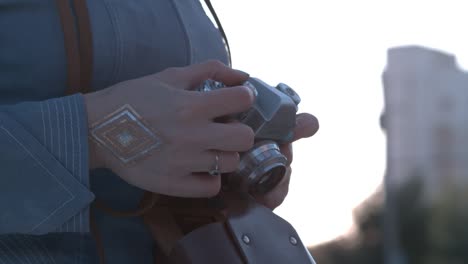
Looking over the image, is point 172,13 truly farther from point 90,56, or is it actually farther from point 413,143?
point 413,143

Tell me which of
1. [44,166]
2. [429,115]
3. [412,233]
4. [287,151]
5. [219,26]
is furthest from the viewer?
[429,115]

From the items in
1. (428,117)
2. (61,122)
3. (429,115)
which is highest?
(61,122)

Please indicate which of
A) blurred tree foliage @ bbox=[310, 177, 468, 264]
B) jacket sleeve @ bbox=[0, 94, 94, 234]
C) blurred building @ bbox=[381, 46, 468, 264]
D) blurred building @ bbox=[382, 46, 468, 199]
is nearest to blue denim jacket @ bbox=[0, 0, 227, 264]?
jacket sleeve @ bbox=[0, 94, 94, 234]

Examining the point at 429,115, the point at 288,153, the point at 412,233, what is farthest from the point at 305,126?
the point at 429,115

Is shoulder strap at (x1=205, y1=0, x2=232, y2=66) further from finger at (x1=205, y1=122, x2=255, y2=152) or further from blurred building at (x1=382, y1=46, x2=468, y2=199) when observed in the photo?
blurred building at (x1=382, y1=46, x2=468, y2=199)

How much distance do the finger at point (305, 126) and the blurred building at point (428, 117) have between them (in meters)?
31.0

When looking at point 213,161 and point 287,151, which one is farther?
point 287,151

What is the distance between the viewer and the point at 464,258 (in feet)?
94.0

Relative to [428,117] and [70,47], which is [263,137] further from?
[428,117]

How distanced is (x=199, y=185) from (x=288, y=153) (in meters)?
0.25

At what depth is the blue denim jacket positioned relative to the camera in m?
1.17

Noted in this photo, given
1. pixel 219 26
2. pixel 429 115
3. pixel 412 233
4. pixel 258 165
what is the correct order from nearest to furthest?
1. pixel 258 165
2. pixel 219 26
3. pixel 412 233
4. pixel 429 115

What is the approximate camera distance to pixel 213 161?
121 centimetres

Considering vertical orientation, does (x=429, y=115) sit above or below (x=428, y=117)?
above
